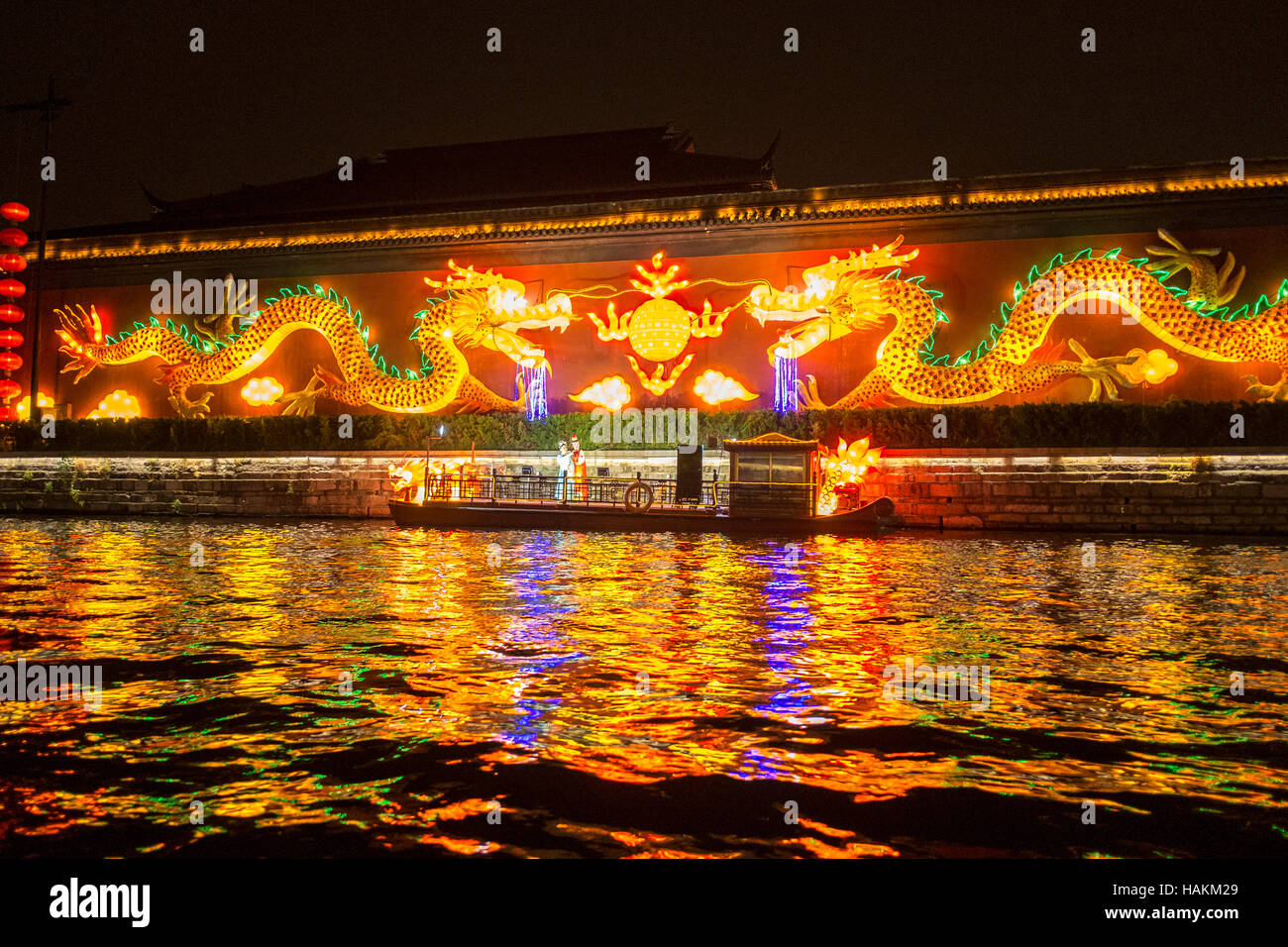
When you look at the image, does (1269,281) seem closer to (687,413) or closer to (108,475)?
(687,413)

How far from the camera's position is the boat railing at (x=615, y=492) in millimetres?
14352

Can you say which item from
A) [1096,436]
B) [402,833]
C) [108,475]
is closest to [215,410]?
[108,475]

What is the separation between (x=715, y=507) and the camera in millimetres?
14742

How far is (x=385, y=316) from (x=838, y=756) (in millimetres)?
19982

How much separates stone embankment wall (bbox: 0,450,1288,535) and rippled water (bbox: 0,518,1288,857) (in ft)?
26.2

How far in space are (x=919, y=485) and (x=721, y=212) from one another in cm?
717

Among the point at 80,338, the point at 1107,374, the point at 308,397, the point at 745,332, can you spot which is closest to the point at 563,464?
the point at 745,332

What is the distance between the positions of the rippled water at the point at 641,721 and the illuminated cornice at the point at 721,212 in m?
12.0

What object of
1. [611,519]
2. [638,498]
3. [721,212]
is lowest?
[611,519]

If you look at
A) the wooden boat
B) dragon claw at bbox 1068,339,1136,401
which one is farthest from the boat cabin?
dragon claw at bbox 1068,339,1136,401

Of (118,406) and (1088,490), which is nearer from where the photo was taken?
(1088,490)

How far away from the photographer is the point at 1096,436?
1588cm

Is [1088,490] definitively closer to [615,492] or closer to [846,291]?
[846,291]

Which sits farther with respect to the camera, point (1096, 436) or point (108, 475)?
point (108, 475)
